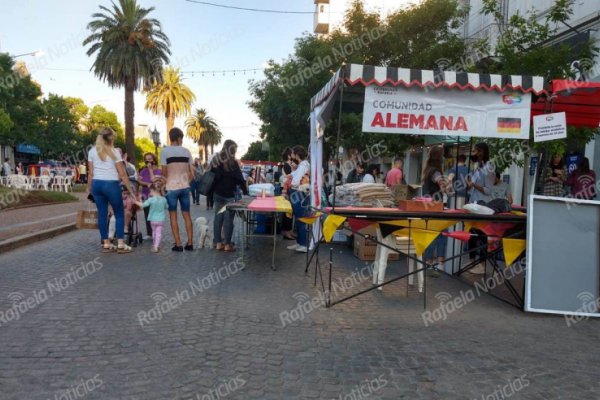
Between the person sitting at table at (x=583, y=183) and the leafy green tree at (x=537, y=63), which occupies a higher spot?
the leafy green tree at (x=537, y=63)

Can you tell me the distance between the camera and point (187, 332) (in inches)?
166

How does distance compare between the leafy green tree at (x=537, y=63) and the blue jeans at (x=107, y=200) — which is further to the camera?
the leafy green tree at (x=537, y=63)

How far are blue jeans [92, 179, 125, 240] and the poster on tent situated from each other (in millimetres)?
4227

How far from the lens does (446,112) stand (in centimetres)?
571

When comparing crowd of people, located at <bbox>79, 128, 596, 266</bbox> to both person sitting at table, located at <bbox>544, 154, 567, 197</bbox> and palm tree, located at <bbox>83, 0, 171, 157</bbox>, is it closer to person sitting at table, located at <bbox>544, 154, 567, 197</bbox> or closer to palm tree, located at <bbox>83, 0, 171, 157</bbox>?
person sitting at table, located at <bbox>544, 154, 567, 197</bbox>

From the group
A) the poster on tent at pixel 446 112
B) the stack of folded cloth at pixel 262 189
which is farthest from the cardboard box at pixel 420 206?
the stack of folded cloth at pixel 262 189

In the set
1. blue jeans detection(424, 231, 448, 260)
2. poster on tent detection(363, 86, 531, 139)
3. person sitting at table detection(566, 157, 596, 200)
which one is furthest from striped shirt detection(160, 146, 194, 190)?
person sitting at table detection(566, 157, 596, 200)

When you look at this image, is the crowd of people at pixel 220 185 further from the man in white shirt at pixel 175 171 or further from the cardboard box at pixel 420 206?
the cardboard box at pixel 420 206

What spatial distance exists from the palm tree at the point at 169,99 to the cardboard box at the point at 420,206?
41023 mm

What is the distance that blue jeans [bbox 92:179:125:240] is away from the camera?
7418mm

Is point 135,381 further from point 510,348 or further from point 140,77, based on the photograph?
point 140,77

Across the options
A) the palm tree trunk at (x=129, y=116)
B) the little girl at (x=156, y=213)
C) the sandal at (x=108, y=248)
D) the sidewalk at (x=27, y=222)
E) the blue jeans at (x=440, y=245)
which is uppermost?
the palm tree trunk at (x=129, y=116)

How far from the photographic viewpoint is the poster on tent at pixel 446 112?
548 centimetres

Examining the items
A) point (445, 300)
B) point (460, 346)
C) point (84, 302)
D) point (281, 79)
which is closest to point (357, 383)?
point (460, 346)
